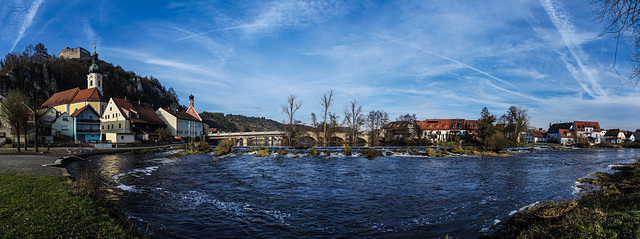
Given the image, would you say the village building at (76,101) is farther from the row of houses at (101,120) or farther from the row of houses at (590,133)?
the row of houses at (590,133)

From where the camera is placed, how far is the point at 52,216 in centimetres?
659

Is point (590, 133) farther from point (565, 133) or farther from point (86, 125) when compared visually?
point (86, 125)

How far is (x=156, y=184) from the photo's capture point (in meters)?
15.4

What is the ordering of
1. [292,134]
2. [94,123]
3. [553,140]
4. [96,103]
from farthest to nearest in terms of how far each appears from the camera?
[553,140] < [96,103] < [292,134] < [94,123]

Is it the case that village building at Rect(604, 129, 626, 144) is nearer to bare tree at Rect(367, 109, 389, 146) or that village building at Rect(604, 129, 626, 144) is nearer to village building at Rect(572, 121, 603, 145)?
village building at Rect(572, 121, 603, 145)

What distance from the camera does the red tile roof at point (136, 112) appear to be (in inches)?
2475

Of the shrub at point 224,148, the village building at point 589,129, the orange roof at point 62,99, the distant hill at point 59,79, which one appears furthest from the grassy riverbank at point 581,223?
the village building at point 589,129

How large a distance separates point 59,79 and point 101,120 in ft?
197

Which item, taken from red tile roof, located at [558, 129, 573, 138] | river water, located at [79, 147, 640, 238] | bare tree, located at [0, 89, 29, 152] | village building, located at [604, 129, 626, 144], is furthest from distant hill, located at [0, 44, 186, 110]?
village building, located at [604, 129, 626, 144]

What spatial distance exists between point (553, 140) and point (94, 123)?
5405 inches

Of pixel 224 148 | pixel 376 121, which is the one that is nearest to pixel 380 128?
pixel 376 121

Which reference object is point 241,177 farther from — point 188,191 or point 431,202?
point 431,202

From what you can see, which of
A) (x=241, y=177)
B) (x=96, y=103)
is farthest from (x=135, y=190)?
(x=96, y=103)

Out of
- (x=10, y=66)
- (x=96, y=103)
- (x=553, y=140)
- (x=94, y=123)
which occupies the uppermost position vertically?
(x=10, y=66)
